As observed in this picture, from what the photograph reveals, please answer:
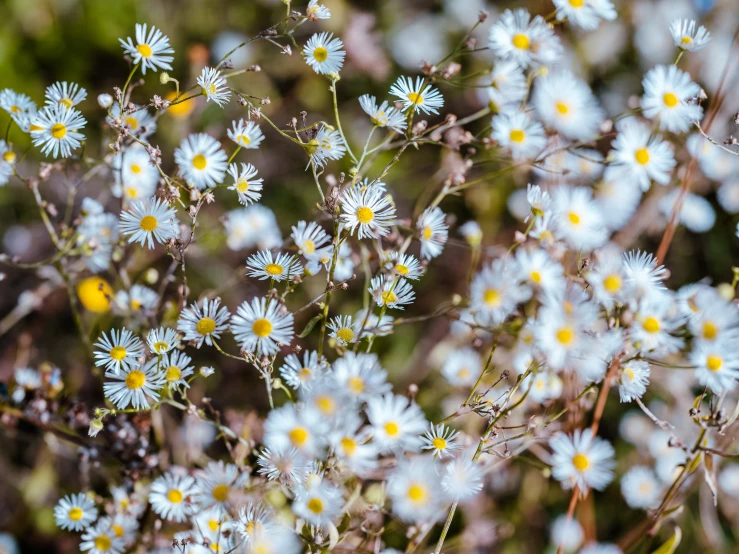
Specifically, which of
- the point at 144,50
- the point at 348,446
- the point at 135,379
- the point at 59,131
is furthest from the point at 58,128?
the point at 348,446

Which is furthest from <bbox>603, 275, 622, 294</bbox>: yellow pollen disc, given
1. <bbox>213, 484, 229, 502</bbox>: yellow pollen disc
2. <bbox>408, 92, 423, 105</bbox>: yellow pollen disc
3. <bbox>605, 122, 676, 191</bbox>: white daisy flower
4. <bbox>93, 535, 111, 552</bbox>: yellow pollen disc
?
<bbox>93, 535, 111, 552</bbox>: yellow pollen disc

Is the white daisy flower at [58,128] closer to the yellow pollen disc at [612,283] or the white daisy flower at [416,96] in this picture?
the white daisy flower at [416,96]

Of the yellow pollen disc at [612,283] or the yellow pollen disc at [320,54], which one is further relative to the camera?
the yellow pollen disc at [320,54]

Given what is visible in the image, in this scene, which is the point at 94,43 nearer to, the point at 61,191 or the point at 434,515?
the point at 61,191

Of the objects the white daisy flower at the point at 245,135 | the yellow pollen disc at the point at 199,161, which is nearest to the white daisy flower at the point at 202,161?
the yellow pollen disc at the point at 199,161

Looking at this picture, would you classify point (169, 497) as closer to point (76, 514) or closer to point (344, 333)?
point (76, 514)

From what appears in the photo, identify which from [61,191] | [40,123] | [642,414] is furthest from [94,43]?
[642,414]
